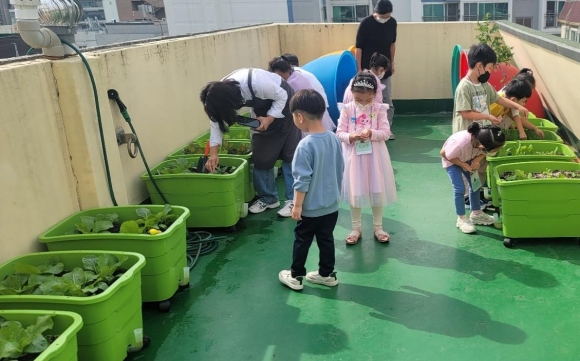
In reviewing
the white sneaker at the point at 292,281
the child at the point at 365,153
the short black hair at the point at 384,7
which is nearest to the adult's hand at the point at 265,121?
the child at the point at 365,153

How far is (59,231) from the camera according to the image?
2.96 m

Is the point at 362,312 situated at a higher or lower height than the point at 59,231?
lower

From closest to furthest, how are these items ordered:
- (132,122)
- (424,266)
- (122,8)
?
(424,266), (132,122), (122,8)

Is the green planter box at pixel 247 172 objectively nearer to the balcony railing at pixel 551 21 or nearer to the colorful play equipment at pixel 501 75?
the colorful play equipment at pixel 501 75

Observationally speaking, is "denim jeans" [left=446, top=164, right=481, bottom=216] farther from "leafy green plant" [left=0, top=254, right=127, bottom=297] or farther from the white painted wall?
the white painted wall

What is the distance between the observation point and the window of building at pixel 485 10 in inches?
909

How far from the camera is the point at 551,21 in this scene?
23391 mm

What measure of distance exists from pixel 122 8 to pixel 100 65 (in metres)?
42.1

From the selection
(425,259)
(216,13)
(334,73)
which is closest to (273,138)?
(425,259)

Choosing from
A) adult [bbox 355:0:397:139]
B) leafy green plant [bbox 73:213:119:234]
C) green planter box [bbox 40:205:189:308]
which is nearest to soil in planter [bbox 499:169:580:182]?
green planter box [bbox 40:205:189:308]

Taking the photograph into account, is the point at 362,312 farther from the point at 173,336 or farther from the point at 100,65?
the point at 100,65

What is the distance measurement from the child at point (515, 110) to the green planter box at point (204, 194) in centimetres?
213

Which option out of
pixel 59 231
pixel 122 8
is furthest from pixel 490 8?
pixel 122 8

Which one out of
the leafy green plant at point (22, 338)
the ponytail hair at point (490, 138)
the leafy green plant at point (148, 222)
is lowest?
the leafy green plant at point (22, 338)
